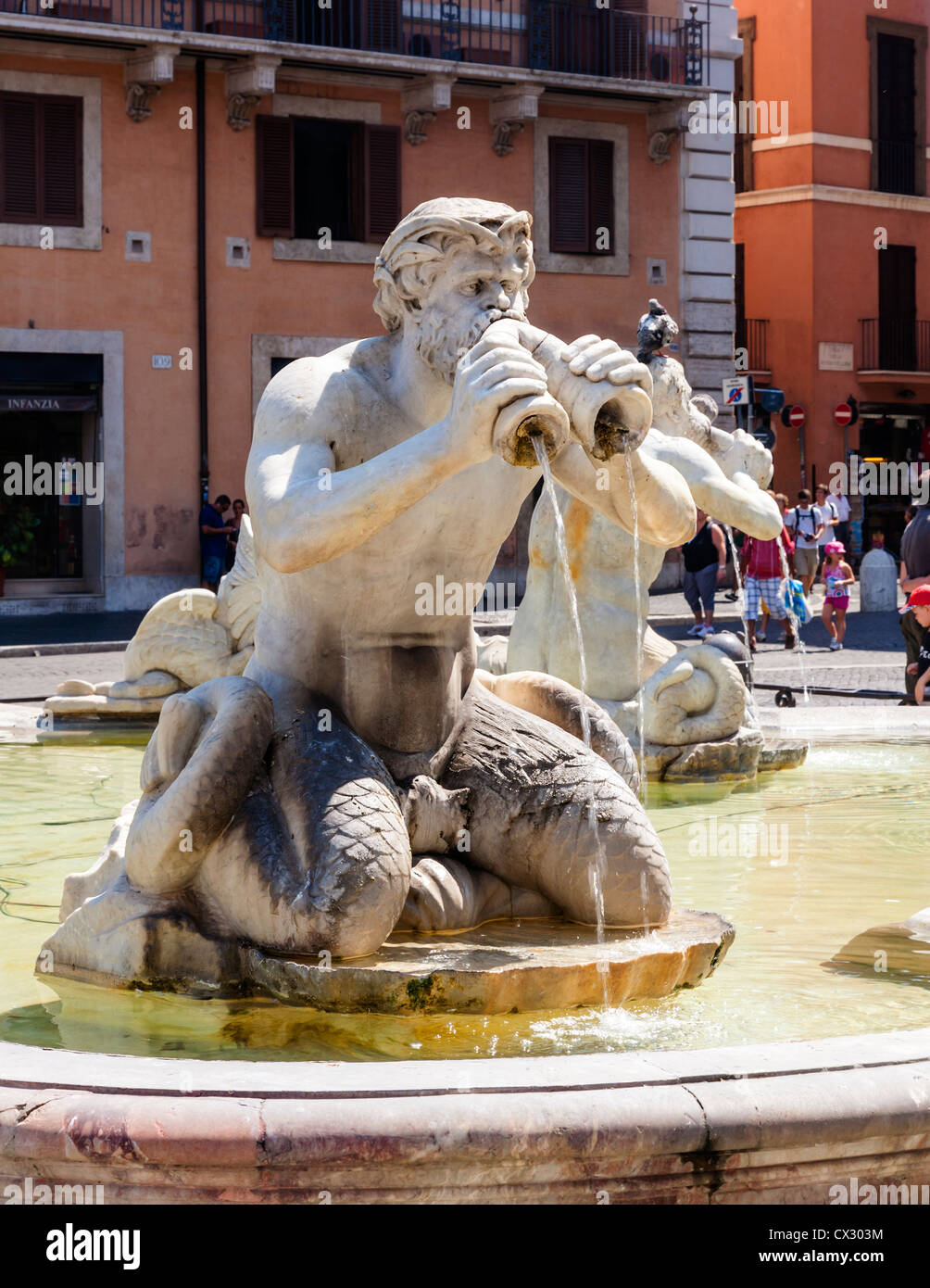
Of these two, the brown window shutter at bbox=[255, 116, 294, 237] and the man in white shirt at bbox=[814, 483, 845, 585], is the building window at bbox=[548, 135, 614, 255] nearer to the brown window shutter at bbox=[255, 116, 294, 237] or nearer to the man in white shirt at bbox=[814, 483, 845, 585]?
the brown window shutter at bbox=[255, 116, 294, 237]

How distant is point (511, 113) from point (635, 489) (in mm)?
21672

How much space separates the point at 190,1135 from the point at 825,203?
3169 cm

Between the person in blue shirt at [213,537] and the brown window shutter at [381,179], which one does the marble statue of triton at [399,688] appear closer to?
the person in blue shirt at [213,537]

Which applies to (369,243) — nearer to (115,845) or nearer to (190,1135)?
(115,845)

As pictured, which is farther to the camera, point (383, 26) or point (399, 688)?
point (383, 26)

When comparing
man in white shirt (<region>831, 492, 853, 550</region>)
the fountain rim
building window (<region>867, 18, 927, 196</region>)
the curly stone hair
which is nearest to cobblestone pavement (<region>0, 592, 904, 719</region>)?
man in white shirt (<region>831, 492, 853, 550</region>)

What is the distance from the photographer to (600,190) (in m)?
25.9

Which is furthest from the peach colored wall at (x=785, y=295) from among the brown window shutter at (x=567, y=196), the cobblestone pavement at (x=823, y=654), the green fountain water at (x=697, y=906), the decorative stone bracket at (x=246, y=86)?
the green fountain water at (x=697, y=906)

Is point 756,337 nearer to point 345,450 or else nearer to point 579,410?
point 345,450

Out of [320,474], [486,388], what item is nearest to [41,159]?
[320,474]

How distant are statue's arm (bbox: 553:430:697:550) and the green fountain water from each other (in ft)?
3.13

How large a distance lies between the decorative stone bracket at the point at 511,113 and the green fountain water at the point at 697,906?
18.2 meters
